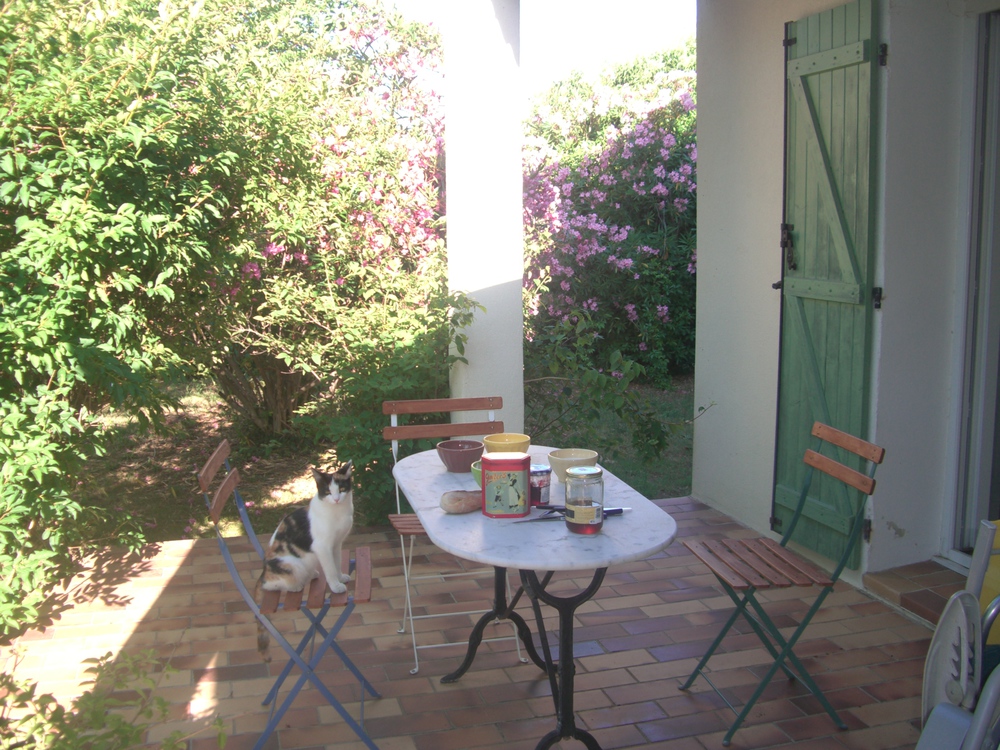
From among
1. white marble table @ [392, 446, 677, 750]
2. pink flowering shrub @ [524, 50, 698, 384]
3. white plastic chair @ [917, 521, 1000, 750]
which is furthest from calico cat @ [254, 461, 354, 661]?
pink flowering shrub @ [524, 50, 698, 384]

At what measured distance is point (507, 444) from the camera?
309 centimetres

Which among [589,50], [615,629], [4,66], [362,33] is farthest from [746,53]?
[589,50]

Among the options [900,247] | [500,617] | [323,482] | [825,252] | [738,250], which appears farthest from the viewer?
[738,250]

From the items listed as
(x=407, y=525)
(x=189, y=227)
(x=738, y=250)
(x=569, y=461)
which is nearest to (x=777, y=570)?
(x=569, y=461)

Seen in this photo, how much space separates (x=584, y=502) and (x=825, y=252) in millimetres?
2384

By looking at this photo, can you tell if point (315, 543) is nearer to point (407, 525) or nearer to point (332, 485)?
point (332, 485)

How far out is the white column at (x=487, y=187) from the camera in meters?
4.83

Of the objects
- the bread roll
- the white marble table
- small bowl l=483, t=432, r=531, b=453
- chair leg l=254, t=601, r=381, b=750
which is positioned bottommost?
chair leg l=254, t=601, r=381, b=750

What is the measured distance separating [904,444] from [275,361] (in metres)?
4.23

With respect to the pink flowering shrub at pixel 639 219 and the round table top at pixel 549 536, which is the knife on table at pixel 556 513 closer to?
the round table top at pixel 549 536

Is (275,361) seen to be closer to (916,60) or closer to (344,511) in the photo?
(344,511)

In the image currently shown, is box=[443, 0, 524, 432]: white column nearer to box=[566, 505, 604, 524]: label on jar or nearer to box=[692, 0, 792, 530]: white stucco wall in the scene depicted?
box=[692, 0, 792, 530]: white stucco wall

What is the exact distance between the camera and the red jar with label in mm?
2821

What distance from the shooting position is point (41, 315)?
3.88 metres
